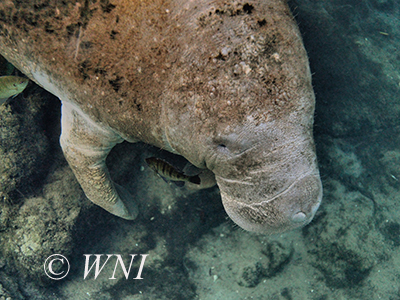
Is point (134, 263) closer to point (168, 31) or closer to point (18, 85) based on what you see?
point (18, 85)

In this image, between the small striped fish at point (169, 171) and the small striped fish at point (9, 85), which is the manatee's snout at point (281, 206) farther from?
the small striped fish at point (9, 85)

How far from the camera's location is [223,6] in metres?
1.91

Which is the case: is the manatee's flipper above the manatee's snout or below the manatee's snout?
above

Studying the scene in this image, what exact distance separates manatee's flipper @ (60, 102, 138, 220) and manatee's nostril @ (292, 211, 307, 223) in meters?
1.98

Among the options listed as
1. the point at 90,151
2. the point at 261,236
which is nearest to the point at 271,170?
the point at 90,151

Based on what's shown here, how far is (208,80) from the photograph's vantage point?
73.4 inches

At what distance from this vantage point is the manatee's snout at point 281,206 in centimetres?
198

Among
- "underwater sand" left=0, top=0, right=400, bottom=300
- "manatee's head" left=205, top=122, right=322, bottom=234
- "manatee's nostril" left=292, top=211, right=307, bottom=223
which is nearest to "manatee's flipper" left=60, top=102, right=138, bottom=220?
"underwater sand" left=0, top=0, right=400, bottom=300

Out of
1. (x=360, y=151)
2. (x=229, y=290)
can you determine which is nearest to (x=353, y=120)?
(x=360, y=151)

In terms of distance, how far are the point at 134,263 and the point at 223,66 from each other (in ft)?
12.6

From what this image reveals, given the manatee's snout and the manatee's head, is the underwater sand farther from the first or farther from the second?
the manatee's head

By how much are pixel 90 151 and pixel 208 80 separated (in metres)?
1.98

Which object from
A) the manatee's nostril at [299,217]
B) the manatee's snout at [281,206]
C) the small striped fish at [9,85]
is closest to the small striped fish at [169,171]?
the manatee's snout at [281,206]

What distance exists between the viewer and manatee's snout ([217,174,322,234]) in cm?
198
